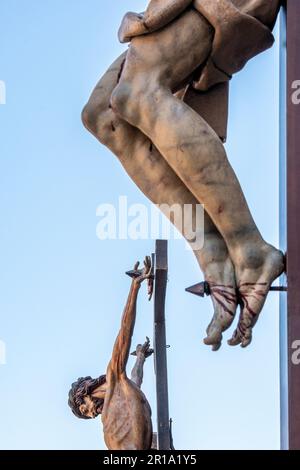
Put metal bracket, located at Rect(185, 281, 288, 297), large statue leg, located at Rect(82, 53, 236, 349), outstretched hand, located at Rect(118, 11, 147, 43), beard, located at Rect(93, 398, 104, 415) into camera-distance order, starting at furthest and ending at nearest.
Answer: beard, located at Rect(93, 398, 104, 415) → large statue leg, located at Rect(82, 53, 236, 349) → outstretched hand, located at Rect(118, 11, 147, 43) → metal bracket, located at Rect(185, 281, 288, 297)

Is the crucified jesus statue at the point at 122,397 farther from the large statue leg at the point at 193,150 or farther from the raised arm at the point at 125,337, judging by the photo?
the large statue leg at the point at 193,150

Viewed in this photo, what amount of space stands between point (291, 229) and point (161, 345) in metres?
1.96

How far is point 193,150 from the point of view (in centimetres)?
812

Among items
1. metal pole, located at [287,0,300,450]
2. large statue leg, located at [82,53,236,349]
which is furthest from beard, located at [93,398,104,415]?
metal pole, located at [287,0,300,450]

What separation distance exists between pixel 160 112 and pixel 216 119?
94cm

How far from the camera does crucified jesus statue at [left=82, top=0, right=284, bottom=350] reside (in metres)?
8.07

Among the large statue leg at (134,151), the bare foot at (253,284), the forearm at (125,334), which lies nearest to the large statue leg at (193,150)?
the bare foot at (253,284)

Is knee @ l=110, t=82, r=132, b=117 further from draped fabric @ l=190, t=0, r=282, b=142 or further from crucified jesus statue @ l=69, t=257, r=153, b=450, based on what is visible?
crucified jesus statue @ l=69, t=257, r=153, b=450

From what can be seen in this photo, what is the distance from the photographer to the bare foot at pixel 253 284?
8000 mm

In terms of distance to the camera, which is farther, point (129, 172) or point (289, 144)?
point (129, 172)

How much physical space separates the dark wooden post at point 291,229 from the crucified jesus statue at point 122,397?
1.76 meters
